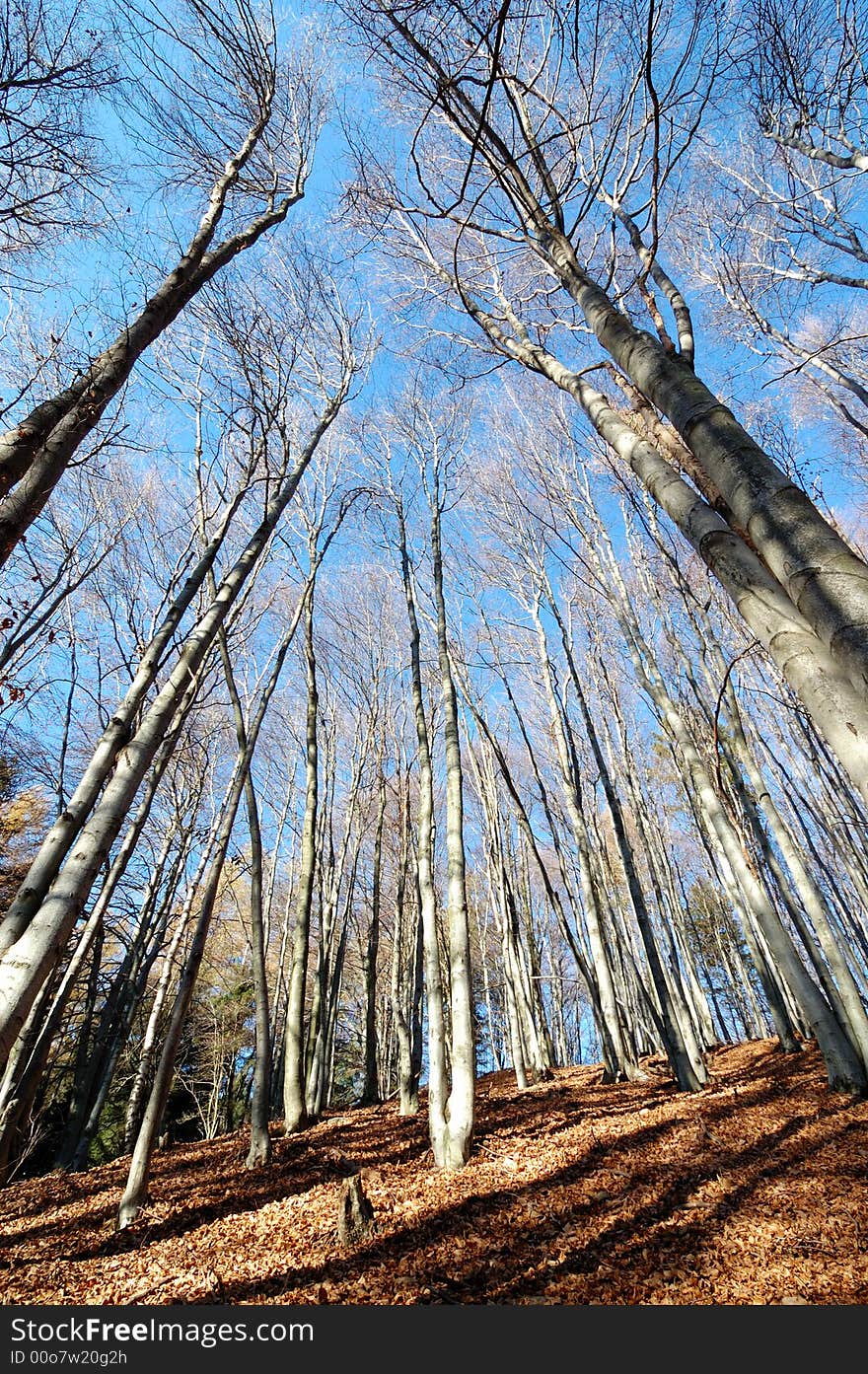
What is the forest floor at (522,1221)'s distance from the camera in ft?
8.05

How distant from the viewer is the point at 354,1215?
10.2ft

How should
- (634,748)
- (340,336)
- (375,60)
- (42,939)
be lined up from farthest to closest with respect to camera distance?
(634,748) < (340,336) < (375,60) < (42,939)

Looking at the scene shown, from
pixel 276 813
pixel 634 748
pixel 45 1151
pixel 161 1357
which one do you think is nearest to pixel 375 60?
pixel 161 1357

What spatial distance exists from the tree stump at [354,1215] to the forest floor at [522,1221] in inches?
3.0

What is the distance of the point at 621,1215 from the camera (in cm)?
306

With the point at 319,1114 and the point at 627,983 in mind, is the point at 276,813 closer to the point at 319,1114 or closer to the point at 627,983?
the point at 319,1114

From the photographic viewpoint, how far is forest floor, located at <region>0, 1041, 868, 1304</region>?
2.46 meters

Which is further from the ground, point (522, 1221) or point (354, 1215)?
point (354, 1215)

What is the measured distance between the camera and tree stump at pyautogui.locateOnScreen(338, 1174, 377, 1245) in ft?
9.98

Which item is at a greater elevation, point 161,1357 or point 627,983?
point 627,983

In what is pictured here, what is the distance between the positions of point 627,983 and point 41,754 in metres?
12.9

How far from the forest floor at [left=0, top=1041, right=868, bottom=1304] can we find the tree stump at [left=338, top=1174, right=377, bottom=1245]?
0.08 meters

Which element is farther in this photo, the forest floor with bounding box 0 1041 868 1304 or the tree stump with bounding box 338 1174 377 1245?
the tree stump with bounding box 338 1174 377 1245

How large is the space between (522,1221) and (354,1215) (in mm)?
953
